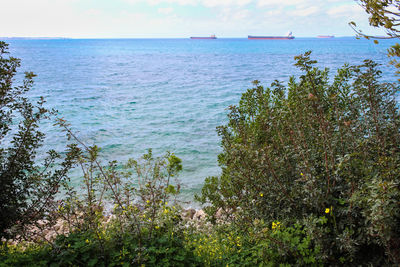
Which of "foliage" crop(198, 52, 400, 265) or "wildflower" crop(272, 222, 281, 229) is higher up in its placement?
"foliage" crop(198, 52, 400, 265)

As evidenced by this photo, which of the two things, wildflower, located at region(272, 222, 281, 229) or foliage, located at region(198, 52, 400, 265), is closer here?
foliage, located at region(198, 52, 400, 265)

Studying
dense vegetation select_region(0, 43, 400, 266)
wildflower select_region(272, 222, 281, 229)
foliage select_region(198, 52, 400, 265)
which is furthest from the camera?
wildflower select_region(272, 222, 281, 229)

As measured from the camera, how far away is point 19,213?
370 cm

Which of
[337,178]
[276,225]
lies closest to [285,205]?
[276,225]

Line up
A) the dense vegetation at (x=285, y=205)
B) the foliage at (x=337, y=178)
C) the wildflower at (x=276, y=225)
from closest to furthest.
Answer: the foliage at (x=337, y=178) < the dense vegetation at (x=285, y=205) < the wildflower at (x=276, y=225)

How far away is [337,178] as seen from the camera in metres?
2.99

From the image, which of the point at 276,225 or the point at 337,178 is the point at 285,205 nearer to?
the point at 276,225

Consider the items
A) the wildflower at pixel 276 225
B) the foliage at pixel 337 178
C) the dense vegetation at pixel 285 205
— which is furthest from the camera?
the wildflower at pixel 276 225

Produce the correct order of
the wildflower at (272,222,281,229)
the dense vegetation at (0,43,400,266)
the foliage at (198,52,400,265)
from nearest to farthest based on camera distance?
the foliage at (198,52,400,265), the dense vegetation at (0,43,400,266), the wildflower at (272,222,281,229)

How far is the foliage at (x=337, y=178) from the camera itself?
9.05 ft

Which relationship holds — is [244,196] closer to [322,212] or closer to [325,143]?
[322,212]

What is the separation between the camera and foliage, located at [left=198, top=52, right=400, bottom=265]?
2.76 metres

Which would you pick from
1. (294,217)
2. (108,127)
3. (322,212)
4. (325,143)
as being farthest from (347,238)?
(108,127)

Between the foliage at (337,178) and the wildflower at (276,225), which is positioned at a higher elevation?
the foliage at (337,178)
